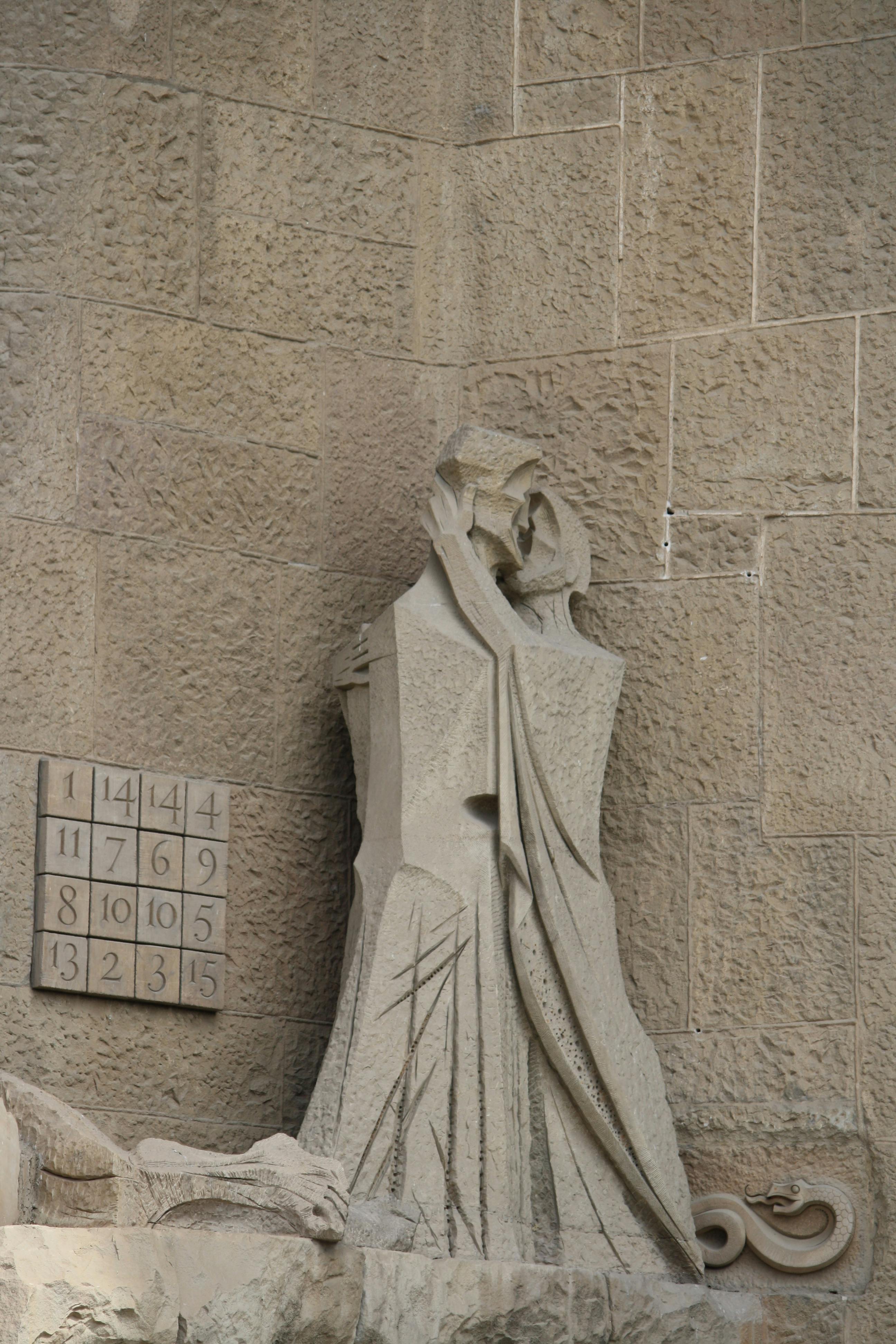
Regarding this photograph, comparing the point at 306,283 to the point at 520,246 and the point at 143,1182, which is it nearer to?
the point at 520,246

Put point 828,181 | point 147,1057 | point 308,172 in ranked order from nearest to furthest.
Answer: point 147,1057, point 828,181, point 308,172

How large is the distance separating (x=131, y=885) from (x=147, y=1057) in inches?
12.3

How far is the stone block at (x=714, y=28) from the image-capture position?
18.1ft

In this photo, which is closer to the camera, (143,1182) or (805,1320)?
(143,1182)

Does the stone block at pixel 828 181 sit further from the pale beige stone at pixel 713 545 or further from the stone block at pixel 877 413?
the pale beige stone at pixel 713 545

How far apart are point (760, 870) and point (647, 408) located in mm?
953

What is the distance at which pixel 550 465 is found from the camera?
5473 mm

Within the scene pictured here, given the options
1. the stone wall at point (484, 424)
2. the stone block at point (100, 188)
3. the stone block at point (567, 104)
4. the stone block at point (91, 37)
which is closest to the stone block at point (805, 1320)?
the stone wall at point (484, 424)

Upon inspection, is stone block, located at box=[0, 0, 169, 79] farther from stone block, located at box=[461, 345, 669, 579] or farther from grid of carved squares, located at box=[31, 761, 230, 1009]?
grid of carved squares, located at box=[31, 761, 230, 1009]

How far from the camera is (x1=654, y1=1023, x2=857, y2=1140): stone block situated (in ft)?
16.5

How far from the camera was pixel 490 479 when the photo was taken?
510 centimetres

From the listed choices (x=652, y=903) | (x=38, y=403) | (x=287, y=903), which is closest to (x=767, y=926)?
(x=652, y=903)

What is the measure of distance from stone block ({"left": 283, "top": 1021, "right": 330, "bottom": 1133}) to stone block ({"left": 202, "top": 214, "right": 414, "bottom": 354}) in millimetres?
1366

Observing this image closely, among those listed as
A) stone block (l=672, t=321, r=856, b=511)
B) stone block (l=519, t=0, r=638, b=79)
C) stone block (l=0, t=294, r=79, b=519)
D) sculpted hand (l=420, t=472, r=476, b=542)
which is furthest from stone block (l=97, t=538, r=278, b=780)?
stone block (l=519, t=0, r=638, b=79)
